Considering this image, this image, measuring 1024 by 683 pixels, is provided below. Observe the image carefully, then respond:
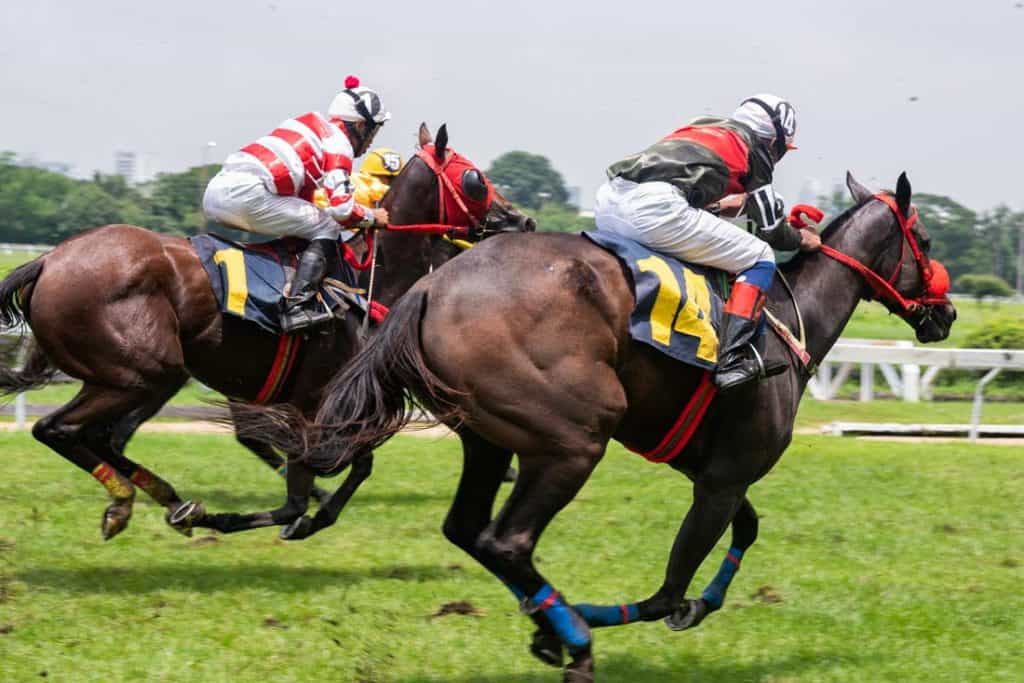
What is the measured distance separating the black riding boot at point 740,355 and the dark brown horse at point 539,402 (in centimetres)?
11

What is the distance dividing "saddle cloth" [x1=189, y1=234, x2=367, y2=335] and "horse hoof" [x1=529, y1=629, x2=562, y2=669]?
2.47m

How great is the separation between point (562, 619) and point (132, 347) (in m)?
2.72

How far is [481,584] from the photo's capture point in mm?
6371

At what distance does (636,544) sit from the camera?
7.26 m

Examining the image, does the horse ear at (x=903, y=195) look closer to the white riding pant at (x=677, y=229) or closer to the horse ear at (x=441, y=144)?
the white riding pant at (x=677, y=229)

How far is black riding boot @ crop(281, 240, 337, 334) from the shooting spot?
6523mm

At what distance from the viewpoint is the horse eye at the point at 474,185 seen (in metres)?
7.21

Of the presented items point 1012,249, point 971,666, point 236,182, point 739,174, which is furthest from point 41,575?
point 1012,249

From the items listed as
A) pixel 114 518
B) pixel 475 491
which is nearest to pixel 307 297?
pixel 114 518

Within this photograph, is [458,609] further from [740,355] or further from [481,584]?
A: [740,355]

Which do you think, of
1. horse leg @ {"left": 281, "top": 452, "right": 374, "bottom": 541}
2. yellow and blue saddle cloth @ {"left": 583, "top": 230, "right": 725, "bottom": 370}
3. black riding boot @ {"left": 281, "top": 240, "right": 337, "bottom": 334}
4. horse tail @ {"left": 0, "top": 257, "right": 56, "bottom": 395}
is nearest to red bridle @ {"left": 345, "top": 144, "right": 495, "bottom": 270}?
black riding boot @ {"left": 281, "top": 240, "right": 337, "bottom": 334}

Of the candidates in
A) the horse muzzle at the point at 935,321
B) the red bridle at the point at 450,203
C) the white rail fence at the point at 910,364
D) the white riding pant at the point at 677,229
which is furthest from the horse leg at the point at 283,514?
the white rail fence at the point at 910,364

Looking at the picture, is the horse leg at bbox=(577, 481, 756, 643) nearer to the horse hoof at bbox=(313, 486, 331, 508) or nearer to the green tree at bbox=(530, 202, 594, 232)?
the horse hoof at bbox=(313, 486, 331, 508)

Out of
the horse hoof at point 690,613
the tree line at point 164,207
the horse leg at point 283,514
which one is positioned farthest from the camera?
the tree line at point 164,207
